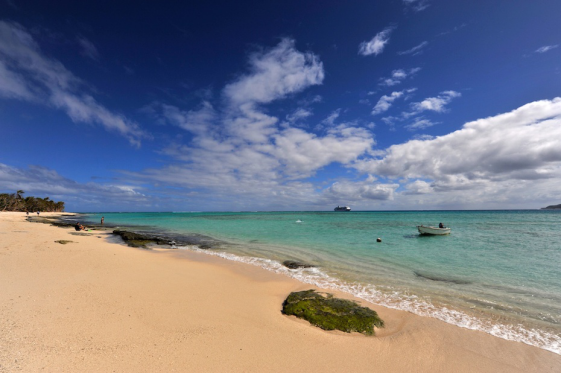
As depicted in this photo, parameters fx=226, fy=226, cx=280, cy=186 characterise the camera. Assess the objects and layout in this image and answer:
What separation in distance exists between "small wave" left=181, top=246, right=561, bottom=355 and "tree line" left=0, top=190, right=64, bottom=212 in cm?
13912

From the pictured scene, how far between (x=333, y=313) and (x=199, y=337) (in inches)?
161

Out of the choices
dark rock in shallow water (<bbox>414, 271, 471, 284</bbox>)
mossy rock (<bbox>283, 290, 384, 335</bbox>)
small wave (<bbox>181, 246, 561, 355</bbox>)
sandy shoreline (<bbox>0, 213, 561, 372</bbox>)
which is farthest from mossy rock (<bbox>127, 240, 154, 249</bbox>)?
dark rock in shallow water (<bbox>414, 271, 471, 284</bbox>)

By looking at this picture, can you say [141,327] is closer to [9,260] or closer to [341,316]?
[341,316]

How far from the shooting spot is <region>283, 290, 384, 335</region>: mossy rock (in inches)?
260

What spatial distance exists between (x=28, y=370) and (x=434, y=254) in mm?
23043

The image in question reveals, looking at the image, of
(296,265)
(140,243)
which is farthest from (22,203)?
(296,265)

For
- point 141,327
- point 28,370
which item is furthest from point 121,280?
point 28,370

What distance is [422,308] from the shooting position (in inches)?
331

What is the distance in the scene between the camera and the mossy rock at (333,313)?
6613 millimetres

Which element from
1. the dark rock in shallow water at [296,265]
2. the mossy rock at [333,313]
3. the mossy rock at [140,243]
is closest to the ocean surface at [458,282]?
the dark rock in shallow water at [296,265]

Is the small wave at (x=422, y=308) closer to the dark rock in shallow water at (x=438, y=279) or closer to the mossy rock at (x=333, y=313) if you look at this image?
the mossy rock at (x=333, y=313)

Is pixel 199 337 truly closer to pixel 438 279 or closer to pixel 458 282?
pixel 438 279

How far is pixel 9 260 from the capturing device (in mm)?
12789

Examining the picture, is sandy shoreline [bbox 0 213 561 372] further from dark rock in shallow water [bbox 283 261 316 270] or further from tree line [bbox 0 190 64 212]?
tree line [bbox 0 190 64 212]
